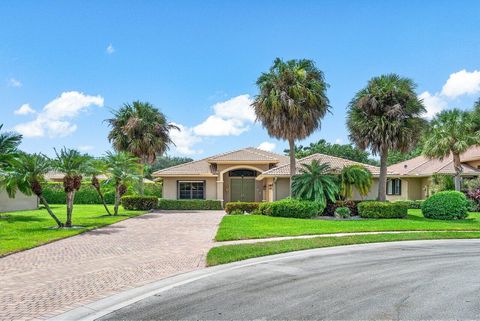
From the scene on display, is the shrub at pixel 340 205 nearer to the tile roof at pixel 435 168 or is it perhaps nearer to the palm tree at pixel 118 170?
the tile roof at pixel 435 168

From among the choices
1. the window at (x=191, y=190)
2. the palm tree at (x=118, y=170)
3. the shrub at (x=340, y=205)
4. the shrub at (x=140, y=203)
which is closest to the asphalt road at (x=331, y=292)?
the shrub at (x=340, y=205)

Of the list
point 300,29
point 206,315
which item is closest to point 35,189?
point 300,29

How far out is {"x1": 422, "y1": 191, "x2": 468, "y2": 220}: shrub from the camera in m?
23.5

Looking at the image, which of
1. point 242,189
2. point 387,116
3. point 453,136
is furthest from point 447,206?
point 242,189

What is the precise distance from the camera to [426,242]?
50.4ft

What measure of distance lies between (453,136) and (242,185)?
669 inches

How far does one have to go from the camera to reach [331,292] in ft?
26.1

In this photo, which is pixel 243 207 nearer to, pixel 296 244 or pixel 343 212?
pixel 343 212

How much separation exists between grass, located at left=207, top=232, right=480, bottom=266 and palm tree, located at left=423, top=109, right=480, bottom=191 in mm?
13315

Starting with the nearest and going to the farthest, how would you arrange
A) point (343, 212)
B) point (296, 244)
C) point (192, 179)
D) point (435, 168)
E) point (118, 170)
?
point (296, 244), point (343, 212), point (118, 170), point (435, 168), point (192, 179)

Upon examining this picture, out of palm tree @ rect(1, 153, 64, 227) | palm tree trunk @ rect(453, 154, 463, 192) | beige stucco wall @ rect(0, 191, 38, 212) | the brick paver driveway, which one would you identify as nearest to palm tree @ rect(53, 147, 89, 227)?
palm tree @ rect(1, 153, 64, 227)

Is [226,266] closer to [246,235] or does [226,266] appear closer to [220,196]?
[246,235]

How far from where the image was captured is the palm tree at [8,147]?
59.1ft

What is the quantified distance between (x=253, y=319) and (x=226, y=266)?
4382 millimetres
